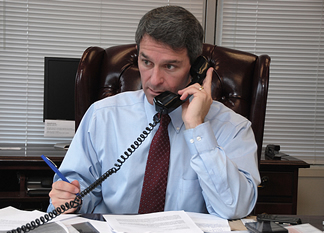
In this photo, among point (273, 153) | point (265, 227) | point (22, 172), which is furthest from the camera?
point (273, 153)

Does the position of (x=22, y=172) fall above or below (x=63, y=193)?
below

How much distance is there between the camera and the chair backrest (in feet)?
5.27

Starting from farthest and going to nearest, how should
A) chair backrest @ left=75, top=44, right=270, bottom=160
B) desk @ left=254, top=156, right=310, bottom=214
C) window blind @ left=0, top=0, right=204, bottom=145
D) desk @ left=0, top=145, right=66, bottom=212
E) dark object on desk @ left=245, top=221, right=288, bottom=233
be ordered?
window blind @ left=0, top=0, right=204, bottom=145 → desk @ left=254, top=156, right=310, bottom=214 → desk @ left=0, top=145, right=66, bottom=212 → chair backrest @ left=75, top=44, right=270, bottom=160 → dark object on desk @ left=245, top=221, right=288, bottom=233

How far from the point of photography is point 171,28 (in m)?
1.21

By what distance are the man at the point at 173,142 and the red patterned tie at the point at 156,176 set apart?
0.04 m

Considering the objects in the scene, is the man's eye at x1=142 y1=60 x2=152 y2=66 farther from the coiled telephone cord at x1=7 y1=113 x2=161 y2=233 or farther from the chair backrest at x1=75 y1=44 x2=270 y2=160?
the chair backrest at x1=75 y1=44 x2=270 y2=160

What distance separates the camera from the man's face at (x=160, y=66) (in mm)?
1214

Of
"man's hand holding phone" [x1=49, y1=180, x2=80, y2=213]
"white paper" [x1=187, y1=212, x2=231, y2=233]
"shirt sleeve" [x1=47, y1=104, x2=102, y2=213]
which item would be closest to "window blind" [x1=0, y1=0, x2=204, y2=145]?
"shirt sleeve" [x1=47, y1=104, x2=102, y2=213]

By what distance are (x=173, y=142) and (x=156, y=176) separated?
0.49 ft

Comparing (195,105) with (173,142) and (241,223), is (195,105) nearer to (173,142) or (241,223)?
(173,142)

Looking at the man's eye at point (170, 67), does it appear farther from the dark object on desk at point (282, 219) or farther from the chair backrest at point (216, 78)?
the dark object on desk at point (282, 219)

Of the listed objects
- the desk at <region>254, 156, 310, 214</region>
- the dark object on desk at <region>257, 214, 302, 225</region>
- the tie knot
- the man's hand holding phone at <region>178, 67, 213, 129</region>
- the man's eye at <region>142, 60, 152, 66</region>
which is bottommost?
the desk at <region>254, 156, 310, 214</region>

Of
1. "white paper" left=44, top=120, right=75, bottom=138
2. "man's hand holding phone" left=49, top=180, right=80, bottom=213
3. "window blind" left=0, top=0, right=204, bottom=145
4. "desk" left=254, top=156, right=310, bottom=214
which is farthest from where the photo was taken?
"window blind" left=0, top=0, right=204, bottom=145

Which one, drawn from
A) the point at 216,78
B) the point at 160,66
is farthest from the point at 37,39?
the point at 160,66
